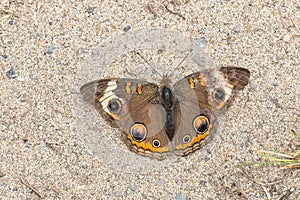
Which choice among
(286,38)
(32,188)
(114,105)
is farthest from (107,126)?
(286,38)

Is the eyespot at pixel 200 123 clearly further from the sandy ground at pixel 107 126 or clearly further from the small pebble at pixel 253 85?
the small pebble at pixel 253 85

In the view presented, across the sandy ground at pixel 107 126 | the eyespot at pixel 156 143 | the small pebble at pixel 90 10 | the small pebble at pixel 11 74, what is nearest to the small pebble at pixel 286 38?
the sandy ground at pixel 107 126

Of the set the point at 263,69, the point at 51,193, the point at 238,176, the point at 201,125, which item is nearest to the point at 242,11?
the point at 263,69

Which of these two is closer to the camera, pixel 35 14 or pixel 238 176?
pixel 238 176

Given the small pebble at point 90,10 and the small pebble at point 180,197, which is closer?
the small pebble at point 180,197

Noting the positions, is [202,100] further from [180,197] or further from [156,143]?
[180,197]

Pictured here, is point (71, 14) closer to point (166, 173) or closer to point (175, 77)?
point (175, 77)
